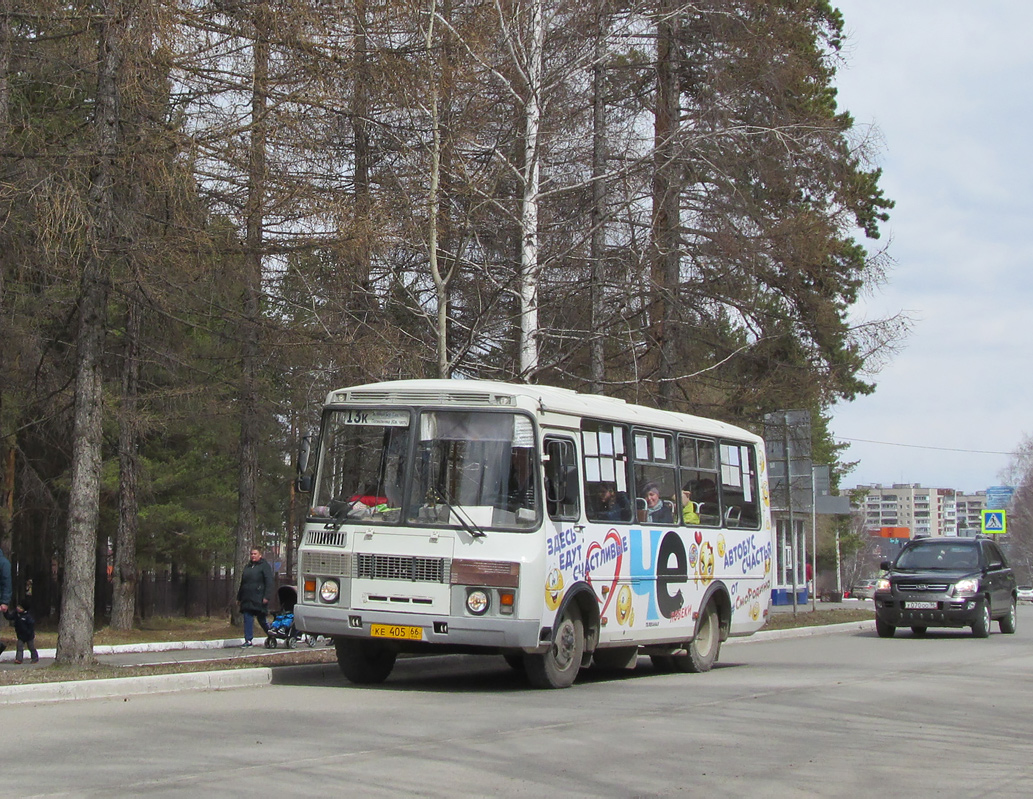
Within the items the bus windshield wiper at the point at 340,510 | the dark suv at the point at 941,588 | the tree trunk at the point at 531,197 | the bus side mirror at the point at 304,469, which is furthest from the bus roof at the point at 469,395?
the dark suv at the point at 941,588

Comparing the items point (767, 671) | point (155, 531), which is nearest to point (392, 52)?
point (767, 671)

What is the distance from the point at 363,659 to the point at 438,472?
2.33 meters

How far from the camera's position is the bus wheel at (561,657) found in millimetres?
13445

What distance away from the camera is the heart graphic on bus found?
46.1 ft

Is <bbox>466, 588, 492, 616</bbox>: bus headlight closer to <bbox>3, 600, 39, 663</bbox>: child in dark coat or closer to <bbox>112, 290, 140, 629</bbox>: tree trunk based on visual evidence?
<bbox>3, 600, 39, 663</bbox>: child in dark coat

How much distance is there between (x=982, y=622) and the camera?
25031 millimetres

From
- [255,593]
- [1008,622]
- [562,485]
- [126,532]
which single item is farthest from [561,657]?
[126,532]

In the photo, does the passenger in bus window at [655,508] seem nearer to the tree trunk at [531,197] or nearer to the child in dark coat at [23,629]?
the tree trunk at [531,197]

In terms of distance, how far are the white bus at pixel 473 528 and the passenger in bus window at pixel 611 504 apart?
2 centimetres

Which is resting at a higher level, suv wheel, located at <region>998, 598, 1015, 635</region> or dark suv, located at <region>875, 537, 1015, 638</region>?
dark suv, located at <region>875, 537, 1015, 638</region>

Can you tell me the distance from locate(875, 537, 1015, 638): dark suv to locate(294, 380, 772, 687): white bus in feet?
36.6

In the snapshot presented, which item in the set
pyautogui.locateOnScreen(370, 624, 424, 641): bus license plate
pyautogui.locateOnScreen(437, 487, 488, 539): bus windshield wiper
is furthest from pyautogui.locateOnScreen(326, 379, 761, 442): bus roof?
pyautogui.locateOnScreen(370, 624, 424, 641): bus license plate

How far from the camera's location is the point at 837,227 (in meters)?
24.4

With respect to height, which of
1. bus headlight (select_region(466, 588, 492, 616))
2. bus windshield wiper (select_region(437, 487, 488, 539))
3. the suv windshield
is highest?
bus windshield wiper (select_region(437, 487, 488, 539))
